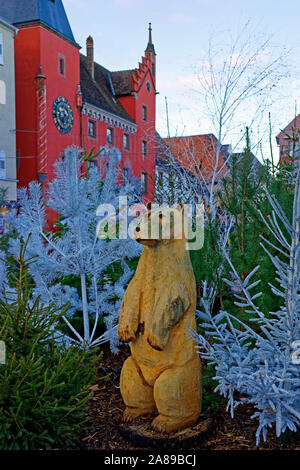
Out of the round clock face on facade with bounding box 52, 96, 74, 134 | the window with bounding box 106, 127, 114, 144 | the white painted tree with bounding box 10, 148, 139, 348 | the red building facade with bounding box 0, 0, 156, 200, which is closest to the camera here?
the white painted tree with bounding box 10, 148, 139, 348

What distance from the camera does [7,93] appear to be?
17000 millimetres

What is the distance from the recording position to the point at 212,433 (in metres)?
2.64

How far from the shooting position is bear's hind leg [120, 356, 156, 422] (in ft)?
8.57

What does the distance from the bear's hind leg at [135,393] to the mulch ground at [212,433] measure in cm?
8

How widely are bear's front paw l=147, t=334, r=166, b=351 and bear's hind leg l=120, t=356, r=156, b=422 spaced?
0.24 m

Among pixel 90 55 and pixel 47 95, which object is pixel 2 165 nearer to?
pixel 47 95

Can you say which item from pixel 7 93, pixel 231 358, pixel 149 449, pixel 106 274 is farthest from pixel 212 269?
pixel 7 93

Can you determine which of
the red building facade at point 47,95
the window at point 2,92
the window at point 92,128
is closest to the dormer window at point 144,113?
the red building facade at point 47,95

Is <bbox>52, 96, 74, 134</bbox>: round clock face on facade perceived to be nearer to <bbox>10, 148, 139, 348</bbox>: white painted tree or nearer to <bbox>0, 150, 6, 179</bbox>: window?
<bbox>0, 150, 6, 179</bbox>: window

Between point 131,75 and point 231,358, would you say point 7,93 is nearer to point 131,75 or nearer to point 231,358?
point 131,75

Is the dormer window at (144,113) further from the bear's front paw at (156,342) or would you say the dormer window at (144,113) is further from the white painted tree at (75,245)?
the bear's front paw at (156,342)

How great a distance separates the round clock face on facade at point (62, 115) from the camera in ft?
62.4

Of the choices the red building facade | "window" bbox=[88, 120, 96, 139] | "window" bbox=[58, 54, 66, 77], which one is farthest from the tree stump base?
"window" bbox=[88, 120, 96, 139]
